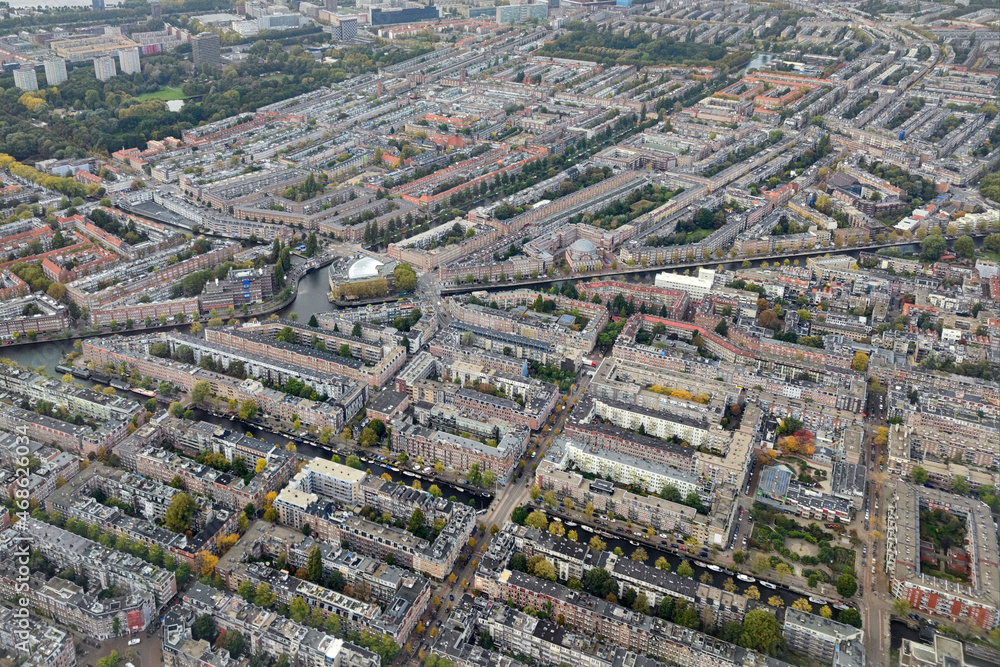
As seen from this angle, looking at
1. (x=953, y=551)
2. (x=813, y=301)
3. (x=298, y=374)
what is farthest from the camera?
(x=813, y=301)

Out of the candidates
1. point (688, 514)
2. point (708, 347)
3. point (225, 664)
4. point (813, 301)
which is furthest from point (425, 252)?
point (225, 664)

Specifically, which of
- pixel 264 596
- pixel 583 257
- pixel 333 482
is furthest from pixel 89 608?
pixel 583 257

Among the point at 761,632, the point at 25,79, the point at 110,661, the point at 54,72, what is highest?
the point at 54,72

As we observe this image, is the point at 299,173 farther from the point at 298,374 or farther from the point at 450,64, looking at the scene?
the point at 450,64

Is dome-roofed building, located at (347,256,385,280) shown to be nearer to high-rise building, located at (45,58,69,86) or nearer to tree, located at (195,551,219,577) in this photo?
tree, located at (195,551,219,577)

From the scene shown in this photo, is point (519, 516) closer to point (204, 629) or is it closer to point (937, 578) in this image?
point (204, 629)

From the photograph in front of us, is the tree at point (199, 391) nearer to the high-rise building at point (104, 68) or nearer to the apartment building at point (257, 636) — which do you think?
the apartment building at point (257, 636)
